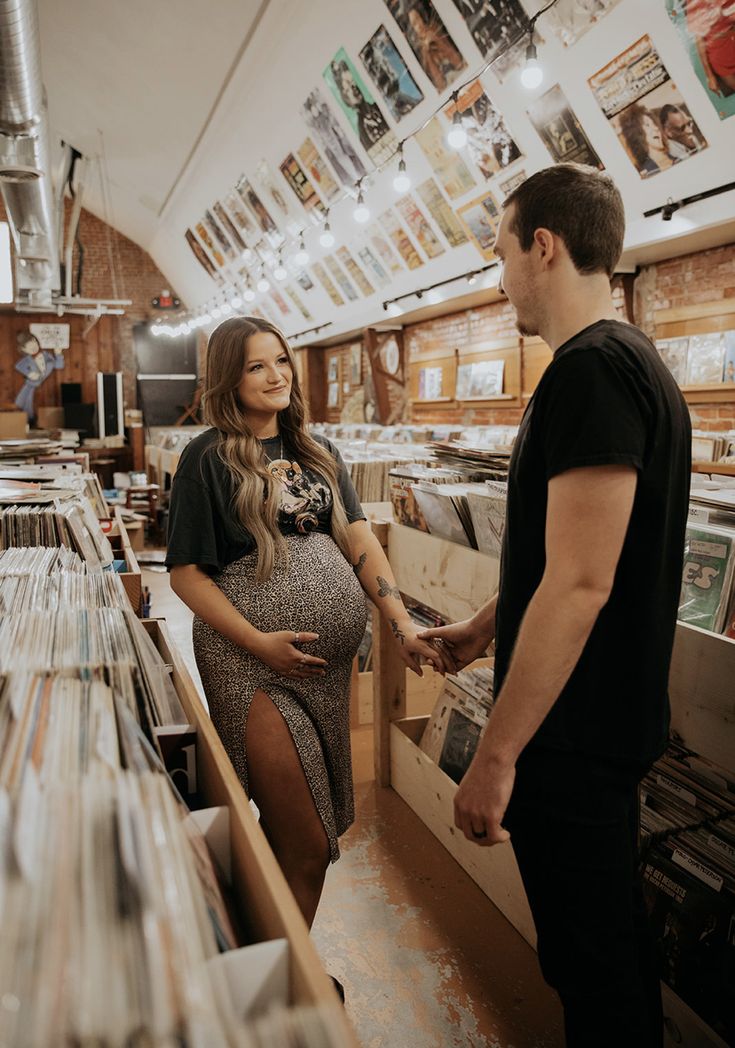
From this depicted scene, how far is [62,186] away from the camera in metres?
10.3

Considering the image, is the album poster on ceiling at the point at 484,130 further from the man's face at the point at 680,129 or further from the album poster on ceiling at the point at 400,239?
the album poster on ceiling at the point at 400,239

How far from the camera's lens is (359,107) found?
236 inches

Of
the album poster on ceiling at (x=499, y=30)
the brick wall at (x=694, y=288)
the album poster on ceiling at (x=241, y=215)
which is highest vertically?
the album poster on ceiling at (x=241, y=215)

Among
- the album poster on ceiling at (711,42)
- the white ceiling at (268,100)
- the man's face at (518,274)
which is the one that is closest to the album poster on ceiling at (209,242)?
the white ceiling at (268,100)

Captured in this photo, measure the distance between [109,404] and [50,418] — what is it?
1090 mm

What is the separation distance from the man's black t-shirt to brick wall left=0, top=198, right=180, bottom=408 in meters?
14.4

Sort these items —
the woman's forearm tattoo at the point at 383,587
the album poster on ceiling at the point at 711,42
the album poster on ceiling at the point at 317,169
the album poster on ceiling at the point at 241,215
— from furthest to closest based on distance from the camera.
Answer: the album poster on ceiling at the point at 241,215
the album poster on ceiling at the point at 317,169
the album poster on ceiling at the point at 711,42
the woman's forearm tattoo at the point at 383,587

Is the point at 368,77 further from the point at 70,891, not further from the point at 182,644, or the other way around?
the point at 70,891

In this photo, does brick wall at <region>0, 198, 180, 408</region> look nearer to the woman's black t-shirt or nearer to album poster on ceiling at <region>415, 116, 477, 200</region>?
album poster on ceiling at <region>415, 116, 477, 200</region>

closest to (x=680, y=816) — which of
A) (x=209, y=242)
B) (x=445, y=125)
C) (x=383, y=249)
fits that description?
(x=445, y=125)

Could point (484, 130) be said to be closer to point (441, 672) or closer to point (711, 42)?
point (711, 42)

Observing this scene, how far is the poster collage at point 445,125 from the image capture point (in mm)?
3893

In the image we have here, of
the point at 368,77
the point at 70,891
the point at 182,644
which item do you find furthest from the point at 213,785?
the point at 368,77

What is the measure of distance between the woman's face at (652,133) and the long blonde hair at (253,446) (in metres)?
3.44
